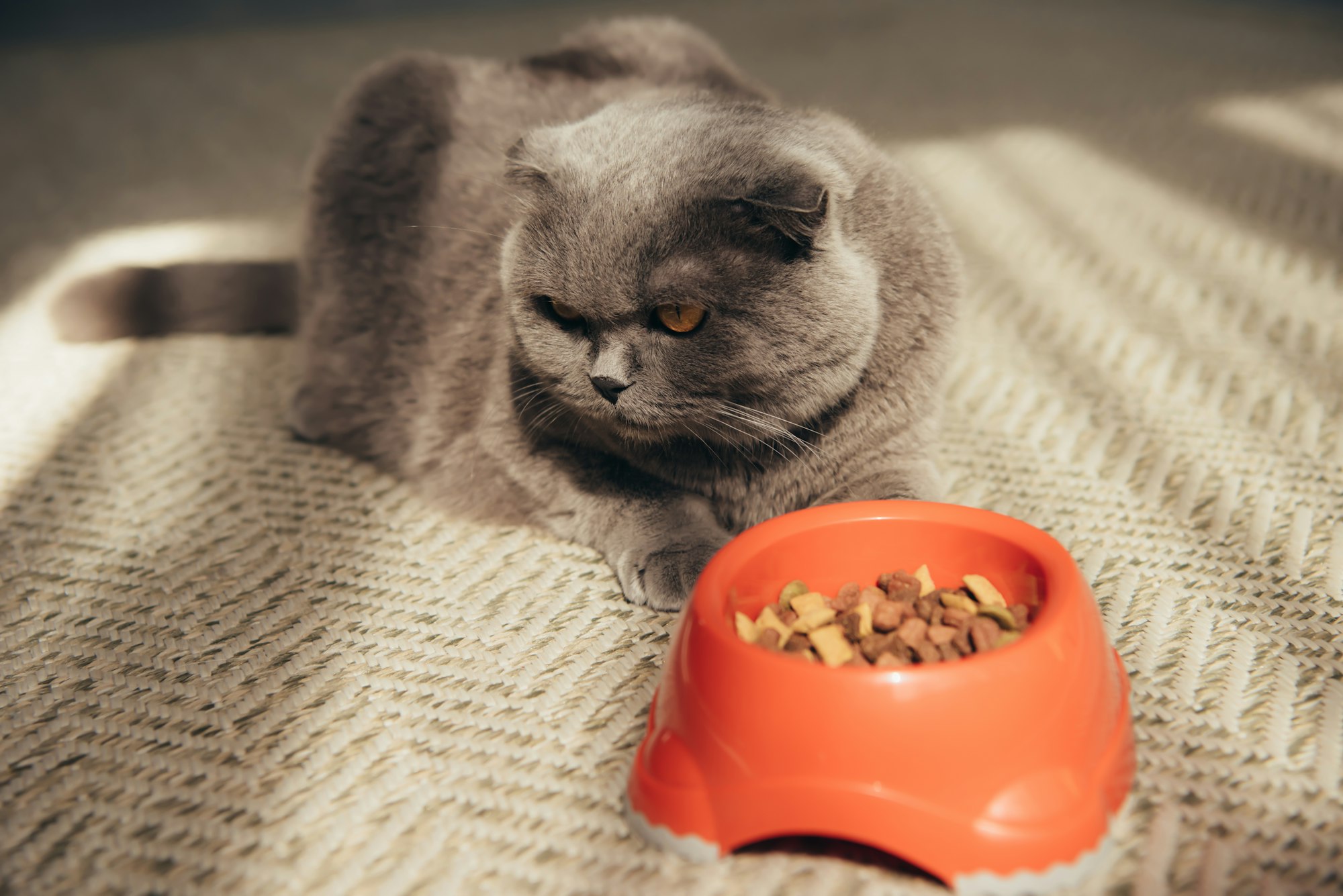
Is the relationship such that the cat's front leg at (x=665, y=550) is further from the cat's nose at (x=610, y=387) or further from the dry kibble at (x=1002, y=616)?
the dry kibble at (x=1002, y=616)

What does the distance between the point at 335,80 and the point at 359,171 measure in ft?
5.66

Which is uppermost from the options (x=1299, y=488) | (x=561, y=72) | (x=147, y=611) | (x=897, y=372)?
(x=561, y=72)

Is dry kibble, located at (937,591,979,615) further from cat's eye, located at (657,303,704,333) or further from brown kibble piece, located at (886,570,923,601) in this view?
cat's eye, located at (657,303,704,333)

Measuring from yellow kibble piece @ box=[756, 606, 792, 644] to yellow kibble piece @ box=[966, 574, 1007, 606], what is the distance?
146mm

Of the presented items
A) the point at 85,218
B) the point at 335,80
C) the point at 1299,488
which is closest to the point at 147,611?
the point at 1299,488

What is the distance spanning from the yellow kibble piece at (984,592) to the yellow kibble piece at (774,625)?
15 centimetres

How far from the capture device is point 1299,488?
1.03 metres

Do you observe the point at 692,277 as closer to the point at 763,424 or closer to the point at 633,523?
the point at 763,424

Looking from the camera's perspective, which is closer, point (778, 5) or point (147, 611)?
point (147, 611)

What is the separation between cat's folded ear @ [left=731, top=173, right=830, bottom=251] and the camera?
30.3 inches

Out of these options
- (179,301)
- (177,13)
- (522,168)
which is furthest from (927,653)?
(177,13)

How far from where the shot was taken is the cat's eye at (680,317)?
81 centimetres

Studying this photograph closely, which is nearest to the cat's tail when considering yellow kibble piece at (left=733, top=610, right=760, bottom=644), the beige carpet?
the beige carpet

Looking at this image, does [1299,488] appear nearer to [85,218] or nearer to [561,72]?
[561,72]
